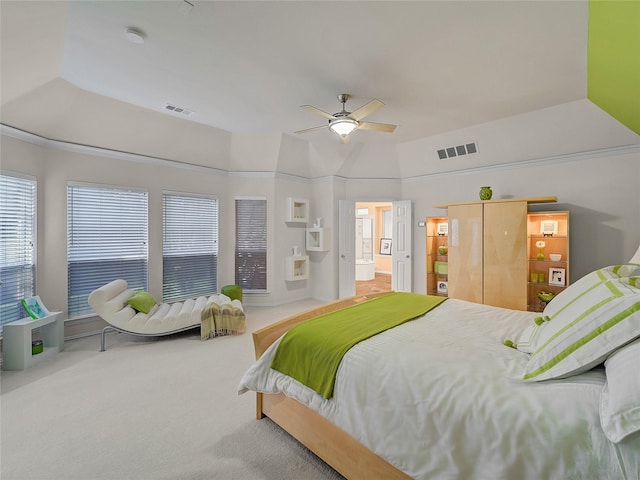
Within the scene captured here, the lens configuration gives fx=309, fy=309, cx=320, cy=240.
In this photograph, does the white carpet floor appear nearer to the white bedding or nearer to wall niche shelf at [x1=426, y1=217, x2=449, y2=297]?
the white bedding

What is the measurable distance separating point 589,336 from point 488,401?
0.56 m

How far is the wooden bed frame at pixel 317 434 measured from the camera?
1.63 m

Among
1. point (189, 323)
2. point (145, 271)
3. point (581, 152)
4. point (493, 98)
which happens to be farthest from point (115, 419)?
point (581, 152)

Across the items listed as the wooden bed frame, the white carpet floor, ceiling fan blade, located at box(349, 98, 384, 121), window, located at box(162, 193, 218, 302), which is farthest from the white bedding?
window, located at box(162, 193, 218, 302)

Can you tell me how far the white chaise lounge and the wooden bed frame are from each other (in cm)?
214

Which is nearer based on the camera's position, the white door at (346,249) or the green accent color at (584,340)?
the green accent color at (584,340)

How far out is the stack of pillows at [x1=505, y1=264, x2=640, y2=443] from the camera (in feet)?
3.51

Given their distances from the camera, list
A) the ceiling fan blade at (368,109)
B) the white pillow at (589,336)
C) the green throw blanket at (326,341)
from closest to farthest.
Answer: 1. the white pillow at (589,336)
2. the green throw blanket at (326,341)
3. the ceiling fan blade at (368,109)

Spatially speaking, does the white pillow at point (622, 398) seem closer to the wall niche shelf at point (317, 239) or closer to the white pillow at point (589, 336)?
the white pillow at point (589, 336)

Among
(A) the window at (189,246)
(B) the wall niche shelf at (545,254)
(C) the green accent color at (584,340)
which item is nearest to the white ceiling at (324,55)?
(B) the wall niche shelf at (545,254)

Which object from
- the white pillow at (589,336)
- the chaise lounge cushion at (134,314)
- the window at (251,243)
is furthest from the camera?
the window at (251,243)

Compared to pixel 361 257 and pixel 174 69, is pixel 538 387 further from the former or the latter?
pixel 361 257

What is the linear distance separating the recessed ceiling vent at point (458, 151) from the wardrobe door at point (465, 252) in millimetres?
908

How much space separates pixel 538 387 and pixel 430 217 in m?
4.52
